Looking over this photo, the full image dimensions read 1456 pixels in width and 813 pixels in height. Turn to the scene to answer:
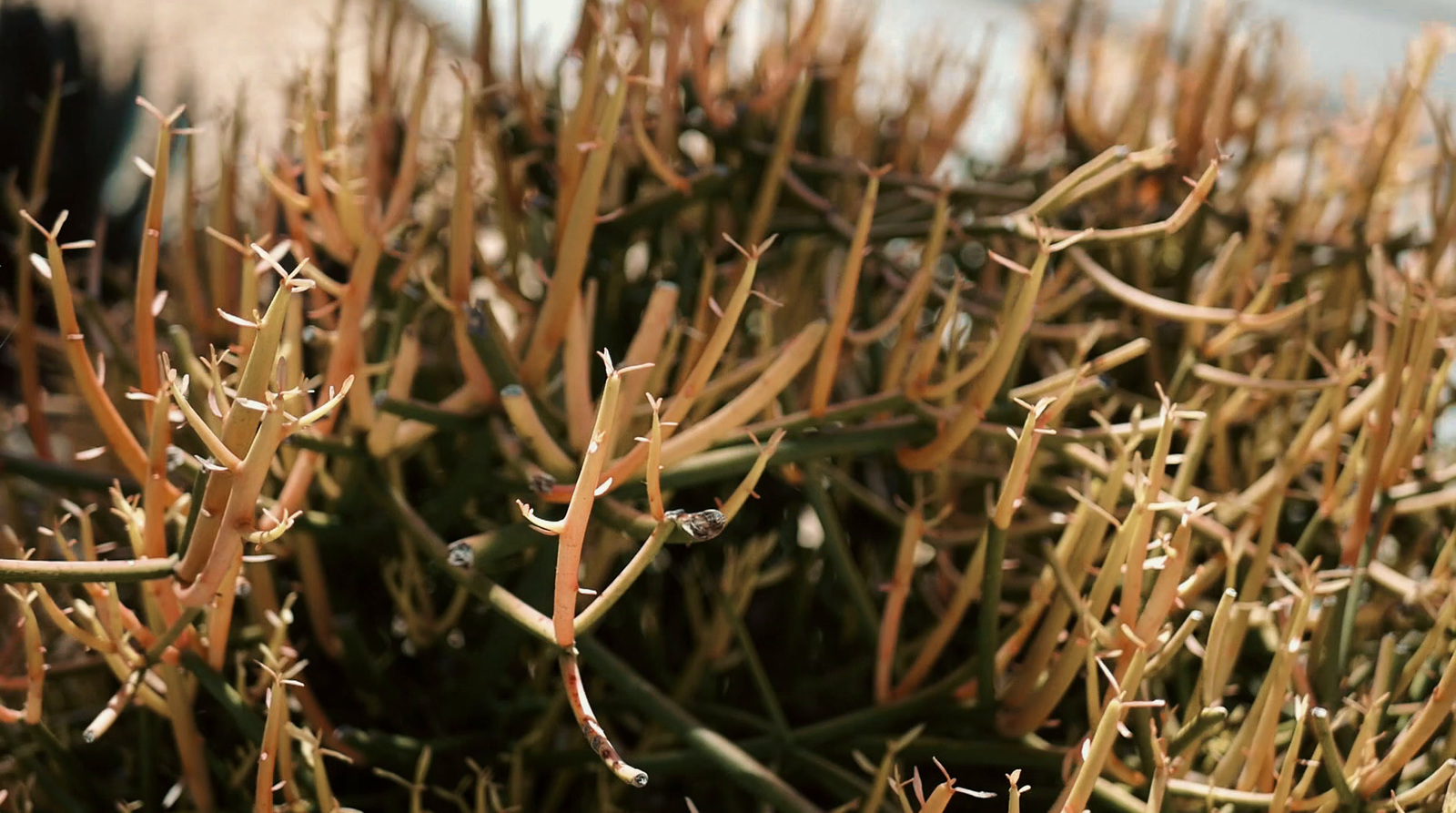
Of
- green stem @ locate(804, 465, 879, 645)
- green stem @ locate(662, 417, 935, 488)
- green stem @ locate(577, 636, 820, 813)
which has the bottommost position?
green stem @ locate(577, 636, 820, 813)

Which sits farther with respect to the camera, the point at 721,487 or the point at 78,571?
the point at 721,487

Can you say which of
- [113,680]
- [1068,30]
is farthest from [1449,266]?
[113,680]

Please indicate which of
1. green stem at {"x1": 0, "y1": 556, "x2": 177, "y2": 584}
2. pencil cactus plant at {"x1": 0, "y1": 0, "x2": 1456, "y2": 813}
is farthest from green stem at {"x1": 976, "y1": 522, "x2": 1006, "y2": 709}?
green stem at {"x1": 0, "y1": 556, "x2": 177, "y2": 584}

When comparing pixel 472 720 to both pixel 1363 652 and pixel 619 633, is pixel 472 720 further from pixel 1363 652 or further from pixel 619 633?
pixel 1363 652

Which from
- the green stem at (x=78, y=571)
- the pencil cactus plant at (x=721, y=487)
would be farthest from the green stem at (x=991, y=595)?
the green stem at (x=78, y=571)

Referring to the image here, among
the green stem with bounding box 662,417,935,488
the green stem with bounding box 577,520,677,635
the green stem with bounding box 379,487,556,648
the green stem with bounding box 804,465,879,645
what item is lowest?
the green stem with bounding box 804,465,879,645

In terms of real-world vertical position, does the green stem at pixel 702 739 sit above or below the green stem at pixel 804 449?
below

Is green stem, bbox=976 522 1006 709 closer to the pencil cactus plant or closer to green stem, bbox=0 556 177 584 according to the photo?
the pencil cactus plant

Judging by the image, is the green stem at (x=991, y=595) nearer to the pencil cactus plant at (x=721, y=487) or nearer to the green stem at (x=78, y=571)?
the pencil cactus plant at (x=721, y=487)

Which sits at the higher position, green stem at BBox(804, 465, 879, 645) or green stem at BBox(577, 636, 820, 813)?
green stem at BBox(804, 465, 879, 645)

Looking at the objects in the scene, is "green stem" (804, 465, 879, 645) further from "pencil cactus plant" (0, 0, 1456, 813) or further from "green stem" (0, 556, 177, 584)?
"green stem" (0, 556, 177, 584)

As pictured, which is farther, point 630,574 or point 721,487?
point 721,487
